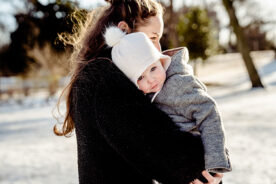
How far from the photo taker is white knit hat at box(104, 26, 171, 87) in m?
1.21

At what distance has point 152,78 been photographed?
127 cm

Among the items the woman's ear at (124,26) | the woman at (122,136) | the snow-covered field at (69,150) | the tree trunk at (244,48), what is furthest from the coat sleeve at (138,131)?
the tree trunk at (244,48)

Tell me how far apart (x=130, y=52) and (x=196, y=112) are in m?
0.37

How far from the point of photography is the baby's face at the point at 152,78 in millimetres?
1276

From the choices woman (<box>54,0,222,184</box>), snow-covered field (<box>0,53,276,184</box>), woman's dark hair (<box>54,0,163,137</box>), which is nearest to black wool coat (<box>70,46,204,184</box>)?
woman (<box>54,0,222,184</box>)

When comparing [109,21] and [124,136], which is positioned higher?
[109,21]

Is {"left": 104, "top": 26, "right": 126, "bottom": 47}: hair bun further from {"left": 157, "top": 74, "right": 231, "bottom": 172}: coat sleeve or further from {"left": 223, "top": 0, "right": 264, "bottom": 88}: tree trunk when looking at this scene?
{"left": 223, "top": 0, "right": 264, "bottom": 88}: tree trunk

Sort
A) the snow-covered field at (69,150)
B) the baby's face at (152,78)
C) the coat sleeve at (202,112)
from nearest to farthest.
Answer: the coat sleeve at (202,112)
the baby's face at (152,78)
the snow-covered field at (69,150)

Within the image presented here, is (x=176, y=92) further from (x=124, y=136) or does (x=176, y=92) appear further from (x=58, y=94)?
(x=58, y=94)

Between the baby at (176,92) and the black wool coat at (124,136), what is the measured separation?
61 mm

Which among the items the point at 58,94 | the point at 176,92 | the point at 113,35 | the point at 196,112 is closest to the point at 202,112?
the point at 196,112

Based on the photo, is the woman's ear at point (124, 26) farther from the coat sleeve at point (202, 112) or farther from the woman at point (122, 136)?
the coat sleeve at point (202, 112)

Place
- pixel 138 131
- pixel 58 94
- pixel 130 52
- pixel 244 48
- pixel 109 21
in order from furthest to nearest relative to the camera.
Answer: pixel 58 94
pixel 244 48
pixel 109 21
pixel 130 52
pixel 138 131

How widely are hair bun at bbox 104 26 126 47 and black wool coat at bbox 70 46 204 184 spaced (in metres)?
0.09
